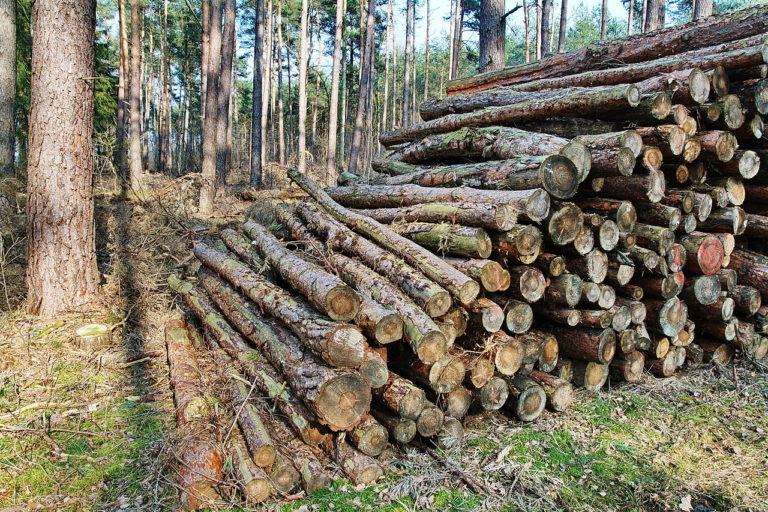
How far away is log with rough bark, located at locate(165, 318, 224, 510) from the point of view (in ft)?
10.1

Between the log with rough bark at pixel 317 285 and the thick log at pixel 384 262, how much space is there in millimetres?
519

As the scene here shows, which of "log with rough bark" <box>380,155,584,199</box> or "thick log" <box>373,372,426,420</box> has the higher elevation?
"log with rough bark" <box>380,155,584,199</box>

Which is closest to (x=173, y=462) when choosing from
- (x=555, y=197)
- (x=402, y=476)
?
(x=402, y=476)

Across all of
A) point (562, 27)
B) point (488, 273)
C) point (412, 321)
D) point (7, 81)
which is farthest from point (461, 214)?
point (562, 27)

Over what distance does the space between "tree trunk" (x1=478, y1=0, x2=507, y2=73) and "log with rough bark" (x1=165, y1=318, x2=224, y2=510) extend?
28.8ft

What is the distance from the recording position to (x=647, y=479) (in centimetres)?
336

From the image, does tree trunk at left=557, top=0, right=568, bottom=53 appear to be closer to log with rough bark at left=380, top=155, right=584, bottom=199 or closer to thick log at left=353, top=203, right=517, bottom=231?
log with rough bark at left=380, top=155, right=584, bottom=199

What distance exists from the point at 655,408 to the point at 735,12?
5058 mm

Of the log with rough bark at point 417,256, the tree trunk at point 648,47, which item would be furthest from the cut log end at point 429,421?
the tree trunk at point 648,47

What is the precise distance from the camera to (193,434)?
136 inches

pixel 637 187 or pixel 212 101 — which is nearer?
pixel 637 187

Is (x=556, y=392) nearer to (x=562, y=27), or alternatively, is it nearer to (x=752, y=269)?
(x=752, y=269)

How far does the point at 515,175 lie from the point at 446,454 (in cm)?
290

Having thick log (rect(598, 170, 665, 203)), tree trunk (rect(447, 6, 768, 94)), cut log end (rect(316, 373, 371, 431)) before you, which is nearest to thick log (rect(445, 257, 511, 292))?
cut log end (rect(316, 373, 371, 431))
